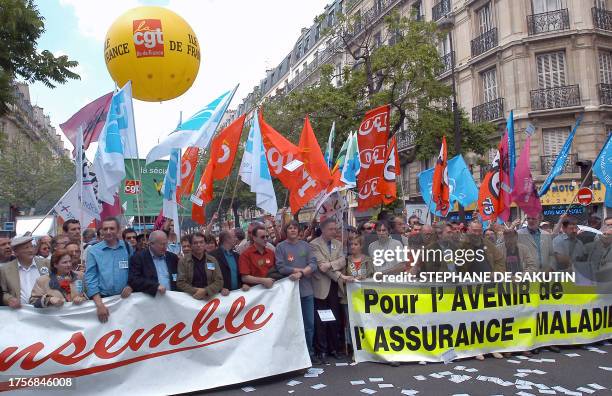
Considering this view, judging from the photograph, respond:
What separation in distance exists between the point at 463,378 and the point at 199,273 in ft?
10.2

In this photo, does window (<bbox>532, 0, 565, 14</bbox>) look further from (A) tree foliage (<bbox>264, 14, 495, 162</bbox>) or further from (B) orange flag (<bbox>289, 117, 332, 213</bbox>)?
(B) orange flag (<bbox>289, 117, 332, 213</bbox>)

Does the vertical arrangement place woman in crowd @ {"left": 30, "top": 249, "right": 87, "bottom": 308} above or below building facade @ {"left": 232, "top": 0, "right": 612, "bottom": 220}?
below

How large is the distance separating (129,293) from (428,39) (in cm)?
1629

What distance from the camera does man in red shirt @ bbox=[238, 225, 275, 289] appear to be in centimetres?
617

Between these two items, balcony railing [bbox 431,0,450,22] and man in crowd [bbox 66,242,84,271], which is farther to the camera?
balcony railing [bbox 431,0,450,22]

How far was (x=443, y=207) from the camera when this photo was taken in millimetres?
11180

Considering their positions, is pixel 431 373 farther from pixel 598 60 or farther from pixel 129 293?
pixel 598 60

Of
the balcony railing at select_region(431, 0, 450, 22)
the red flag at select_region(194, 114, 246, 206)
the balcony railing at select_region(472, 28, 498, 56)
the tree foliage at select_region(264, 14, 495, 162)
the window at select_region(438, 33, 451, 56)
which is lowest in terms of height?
the red flag at select_region(194, 114, 246, 206)

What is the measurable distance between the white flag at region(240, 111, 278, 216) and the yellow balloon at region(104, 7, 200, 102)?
1.50 meters

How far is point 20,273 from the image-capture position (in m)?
6.02

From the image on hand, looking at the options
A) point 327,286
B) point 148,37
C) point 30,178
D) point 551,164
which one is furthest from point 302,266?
point 30,178

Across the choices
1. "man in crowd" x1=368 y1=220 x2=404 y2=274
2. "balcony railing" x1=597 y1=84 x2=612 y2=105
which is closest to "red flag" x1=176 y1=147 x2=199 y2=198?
"man in crowd" x1=368 y1=220 x2=404 y2=274

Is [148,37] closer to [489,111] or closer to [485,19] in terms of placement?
[489,111]

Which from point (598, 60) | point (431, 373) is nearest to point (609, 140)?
point (431, 373)
